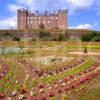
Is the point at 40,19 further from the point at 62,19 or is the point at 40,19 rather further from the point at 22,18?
the point at 62,19

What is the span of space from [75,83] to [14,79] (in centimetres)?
301

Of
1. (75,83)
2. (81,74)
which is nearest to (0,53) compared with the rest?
(81,74)

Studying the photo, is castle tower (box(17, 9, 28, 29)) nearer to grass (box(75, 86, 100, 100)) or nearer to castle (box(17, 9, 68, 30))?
castle (box(17, 9, 68, 30))

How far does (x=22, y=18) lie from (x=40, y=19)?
6.02 m

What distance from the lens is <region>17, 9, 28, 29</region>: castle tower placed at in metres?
111

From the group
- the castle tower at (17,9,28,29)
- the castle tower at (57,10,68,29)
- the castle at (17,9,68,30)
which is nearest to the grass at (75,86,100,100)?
the castle tower at (57,10,68,29)

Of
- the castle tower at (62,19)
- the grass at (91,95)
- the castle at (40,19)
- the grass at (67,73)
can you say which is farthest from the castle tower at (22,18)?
the grass at (91,95)

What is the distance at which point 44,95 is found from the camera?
12609 mm

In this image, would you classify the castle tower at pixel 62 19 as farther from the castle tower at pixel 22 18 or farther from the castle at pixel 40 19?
the castle tower at pixel 22 18

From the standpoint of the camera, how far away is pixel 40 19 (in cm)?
11388

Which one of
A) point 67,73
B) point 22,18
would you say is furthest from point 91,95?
point 22,18

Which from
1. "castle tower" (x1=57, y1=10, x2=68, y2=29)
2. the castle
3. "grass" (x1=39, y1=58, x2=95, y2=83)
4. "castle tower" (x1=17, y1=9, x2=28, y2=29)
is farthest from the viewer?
"castle tower" (x1=17, y1=9, x2=28, y2=29)

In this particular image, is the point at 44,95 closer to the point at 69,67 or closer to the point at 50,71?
the point at 50,71

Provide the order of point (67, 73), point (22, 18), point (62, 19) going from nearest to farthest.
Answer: point (67, 73) < point (62, 19) < point (22, 18)
